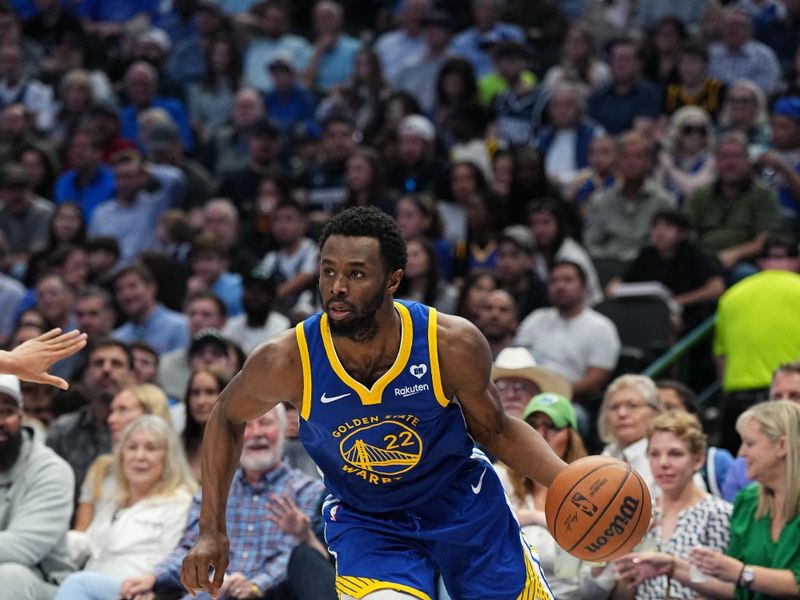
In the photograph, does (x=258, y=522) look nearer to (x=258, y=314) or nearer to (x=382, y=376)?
(x=382, y=376)

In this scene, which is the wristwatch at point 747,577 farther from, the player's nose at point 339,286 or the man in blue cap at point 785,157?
the man in blue cap at point 785,157

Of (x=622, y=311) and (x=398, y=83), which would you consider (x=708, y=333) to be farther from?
(x=398, y=83)

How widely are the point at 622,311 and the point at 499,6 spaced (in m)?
5.44

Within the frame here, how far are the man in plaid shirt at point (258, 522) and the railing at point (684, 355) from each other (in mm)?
2983

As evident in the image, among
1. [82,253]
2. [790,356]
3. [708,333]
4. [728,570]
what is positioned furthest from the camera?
[82,253]

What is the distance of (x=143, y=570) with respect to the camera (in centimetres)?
733

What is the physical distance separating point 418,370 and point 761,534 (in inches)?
95.5

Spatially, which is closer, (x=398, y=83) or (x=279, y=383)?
(x=279, y=383)

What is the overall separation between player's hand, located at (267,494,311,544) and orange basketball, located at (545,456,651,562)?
202 centimetres

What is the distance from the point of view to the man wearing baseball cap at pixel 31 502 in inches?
277

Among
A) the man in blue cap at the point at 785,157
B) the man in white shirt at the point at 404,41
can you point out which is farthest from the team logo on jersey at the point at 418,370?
the man in white shirt at the point at 404,41

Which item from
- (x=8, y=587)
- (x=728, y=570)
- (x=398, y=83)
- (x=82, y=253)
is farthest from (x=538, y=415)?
(x=398, y=83)

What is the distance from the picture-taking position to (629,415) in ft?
24.8

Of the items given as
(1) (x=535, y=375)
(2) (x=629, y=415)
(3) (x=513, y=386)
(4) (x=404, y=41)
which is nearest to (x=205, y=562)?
(2) (x=629, y=415)
